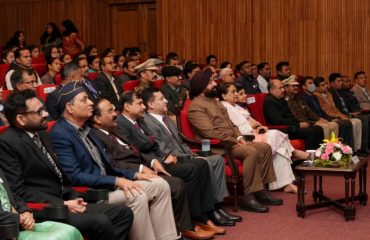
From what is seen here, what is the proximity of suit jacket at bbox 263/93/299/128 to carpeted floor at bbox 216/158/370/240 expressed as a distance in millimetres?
1692

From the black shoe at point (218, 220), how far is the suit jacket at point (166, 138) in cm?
55

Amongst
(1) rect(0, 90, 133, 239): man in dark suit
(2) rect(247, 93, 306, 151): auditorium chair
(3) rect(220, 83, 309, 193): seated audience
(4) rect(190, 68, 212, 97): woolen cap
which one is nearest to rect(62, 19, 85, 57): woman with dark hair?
(2) rect(247, 93, 306, 151): auditorium chair

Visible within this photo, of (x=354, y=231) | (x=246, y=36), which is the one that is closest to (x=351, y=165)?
(x=354, y=231)

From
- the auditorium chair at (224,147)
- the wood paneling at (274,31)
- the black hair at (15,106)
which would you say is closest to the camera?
the black hair at (15,106)

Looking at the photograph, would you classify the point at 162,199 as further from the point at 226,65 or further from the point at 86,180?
the point at 226,65

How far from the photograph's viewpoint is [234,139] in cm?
640

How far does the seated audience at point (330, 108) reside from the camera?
9211mm

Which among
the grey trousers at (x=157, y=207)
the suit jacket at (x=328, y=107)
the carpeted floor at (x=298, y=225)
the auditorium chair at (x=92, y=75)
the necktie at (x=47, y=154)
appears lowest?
the carpeted floor at (x=298, y=225)

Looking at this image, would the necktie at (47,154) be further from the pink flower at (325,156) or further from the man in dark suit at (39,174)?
the pink flower at (325,156)

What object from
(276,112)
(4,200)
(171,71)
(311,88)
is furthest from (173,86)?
(4,200)

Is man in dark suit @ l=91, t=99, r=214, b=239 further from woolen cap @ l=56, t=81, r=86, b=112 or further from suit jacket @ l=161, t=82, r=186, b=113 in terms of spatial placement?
suit jacket @ l=161, t=82, r=186, b=113

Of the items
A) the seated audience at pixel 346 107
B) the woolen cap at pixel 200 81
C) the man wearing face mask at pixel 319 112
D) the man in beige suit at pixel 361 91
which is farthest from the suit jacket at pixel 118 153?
the man in beige suit at pixel 361 91

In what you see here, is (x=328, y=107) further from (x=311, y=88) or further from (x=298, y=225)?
(x=298, y=225)

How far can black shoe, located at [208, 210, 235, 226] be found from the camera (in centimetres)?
559
